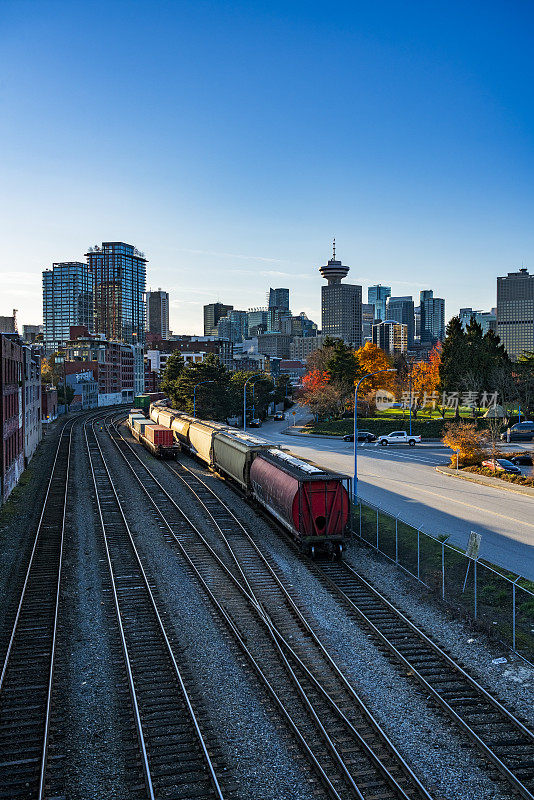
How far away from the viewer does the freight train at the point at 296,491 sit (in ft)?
76.0

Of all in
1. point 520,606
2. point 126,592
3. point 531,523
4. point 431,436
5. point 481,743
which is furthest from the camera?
point 431,436

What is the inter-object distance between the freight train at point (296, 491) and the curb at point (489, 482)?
16.1 metres

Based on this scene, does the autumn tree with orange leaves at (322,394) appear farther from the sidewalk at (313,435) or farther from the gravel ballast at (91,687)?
the gravel ballast at (91,687)

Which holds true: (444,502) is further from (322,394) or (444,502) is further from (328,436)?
(322,394)

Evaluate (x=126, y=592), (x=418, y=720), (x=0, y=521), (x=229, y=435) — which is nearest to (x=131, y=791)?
(x=418, y=720)

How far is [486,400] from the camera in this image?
70.2 metres

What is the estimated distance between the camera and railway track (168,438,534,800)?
11.3 metres

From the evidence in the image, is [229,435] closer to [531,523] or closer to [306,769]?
[531,523]

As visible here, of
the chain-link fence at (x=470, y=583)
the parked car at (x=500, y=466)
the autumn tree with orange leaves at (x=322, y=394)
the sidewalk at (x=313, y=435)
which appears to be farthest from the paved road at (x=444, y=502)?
the autumn tree with orange leaves at (x=322, y=394)

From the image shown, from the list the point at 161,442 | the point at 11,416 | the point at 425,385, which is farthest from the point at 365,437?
the point at 11,416

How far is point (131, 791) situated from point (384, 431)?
6304 cm

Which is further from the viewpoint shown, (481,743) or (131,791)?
(481,743)

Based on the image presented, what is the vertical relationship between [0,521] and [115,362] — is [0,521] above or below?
below

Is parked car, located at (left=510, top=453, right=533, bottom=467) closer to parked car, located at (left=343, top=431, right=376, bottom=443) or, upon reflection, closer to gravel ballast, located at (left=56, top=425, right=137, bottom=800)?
parked car, located at (left=343, top=431, right=376, bottom=443)
